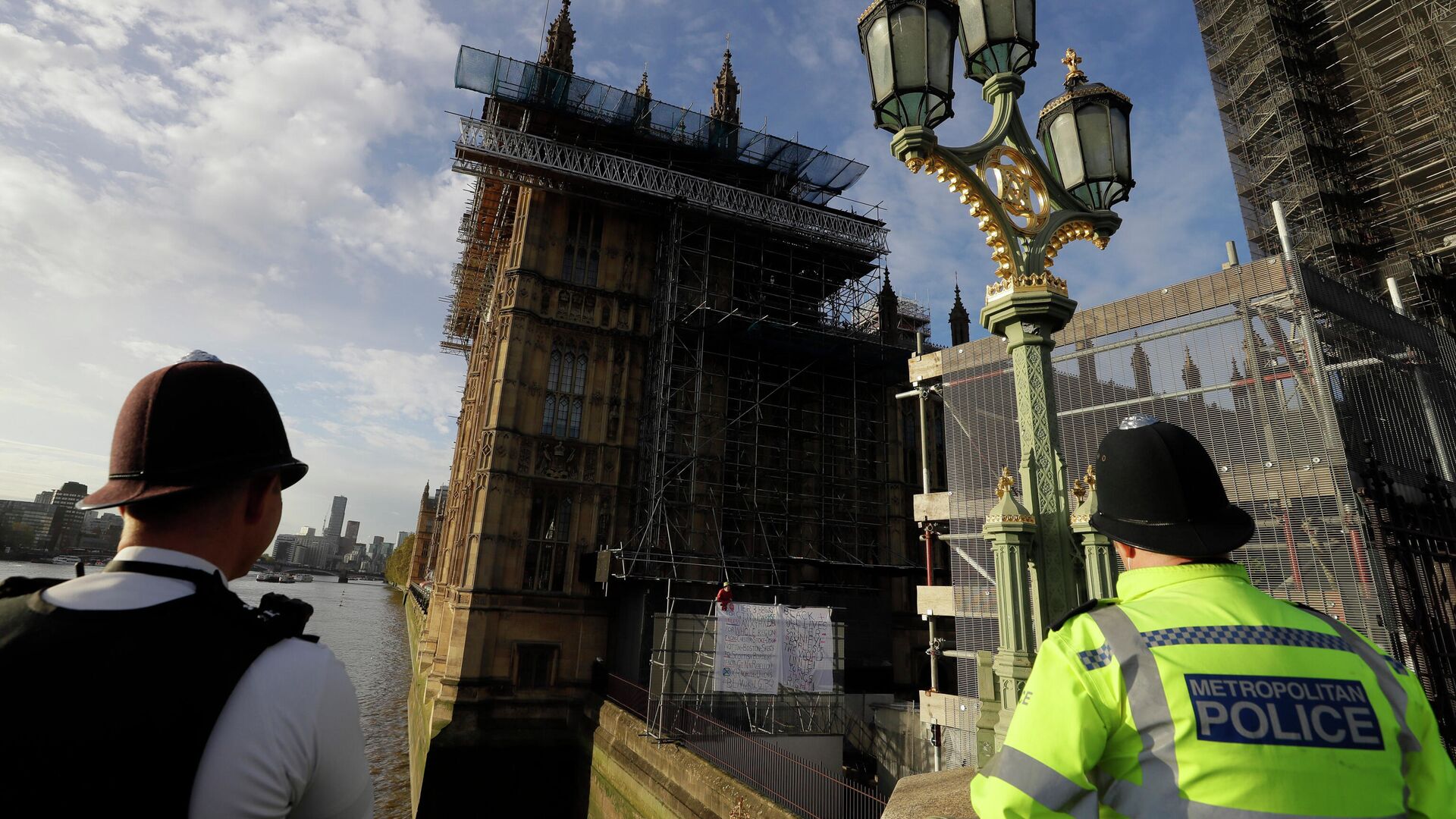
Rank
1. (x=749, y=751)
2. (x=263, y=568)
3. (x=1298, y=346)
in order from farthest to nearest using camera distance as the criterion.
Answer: (x=263, y=568), (x=749, y=751), (x=1298, y=346)

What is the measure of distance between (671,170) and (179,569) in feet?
81.6

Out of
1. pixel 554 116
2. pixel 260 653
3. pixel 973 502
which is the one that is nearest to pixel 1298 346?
pixel 973 502

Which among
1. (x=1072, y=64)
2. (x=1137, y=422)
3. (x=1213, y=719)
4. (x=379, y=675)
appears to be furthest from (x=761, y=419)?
(x=379, y=675)

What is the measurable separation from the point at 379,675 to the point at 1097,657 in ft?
154

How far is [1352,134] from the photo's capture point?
76.7 feet

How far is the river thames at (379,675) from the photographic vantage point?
21.9m

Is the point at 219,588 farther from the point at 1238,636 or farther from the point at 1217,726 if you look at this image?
the point at 1238,636

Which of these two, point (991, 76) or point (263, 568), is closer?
point (991, 76)

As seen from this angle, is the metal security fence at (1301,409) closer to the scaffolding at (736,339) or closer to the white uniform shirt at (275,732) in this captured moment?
the scaffolding at (736,339)

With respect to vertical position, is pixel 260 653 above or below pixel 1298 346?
below

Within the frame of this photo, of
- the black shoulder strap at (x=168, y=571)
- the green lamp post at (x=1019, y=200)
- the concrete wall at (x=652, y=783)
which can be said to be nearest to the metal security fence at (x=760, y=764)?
the concrete wall at (x=652, y=783)

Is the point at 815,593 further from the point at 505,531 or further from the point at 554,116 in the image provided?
the point at 554,116

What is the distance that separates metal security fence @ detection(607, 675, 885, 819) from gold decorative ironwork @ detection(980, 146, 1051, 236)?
10.0 m

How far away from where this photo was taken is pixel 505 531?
2122cm
